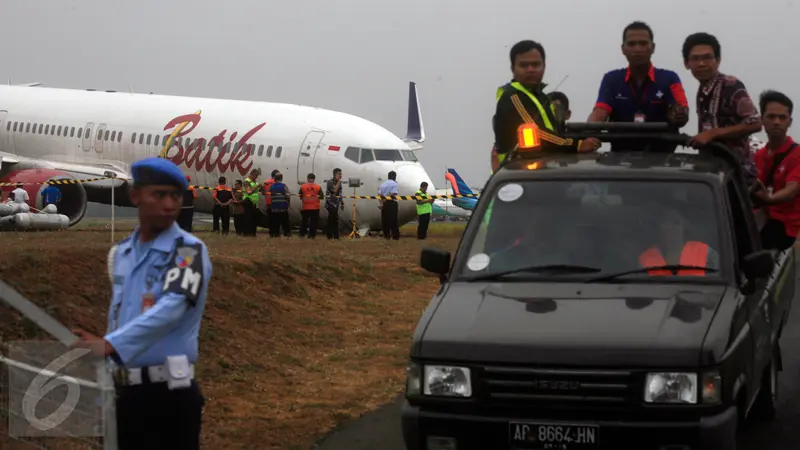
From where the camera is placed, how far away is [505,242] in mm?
7812

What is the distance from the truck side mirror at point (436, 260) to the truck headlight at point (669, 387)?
169 cm

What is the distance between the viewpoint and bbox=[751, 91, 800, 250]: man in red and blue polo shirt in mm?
9766

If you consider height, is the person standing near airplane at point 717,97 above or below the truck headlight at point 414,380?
above

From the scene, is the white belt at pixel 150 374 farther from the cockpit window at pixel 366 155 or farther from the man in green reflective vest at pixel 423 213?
the cockpit window at pixel 366 155

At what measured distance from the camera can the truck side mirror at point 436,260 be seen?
25.5ft

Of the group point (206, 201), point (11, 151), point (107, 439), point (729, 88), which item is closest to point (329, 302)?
point (729, 88)

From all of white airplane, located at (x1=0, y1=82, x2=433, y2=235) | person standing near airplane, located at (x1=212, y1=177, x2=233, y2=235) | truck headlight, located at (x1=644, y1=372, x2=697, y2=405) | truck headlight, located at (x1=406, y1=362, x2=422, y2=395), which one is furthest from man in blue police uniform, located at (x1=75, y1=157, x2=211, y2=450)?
person standing near airplane, located at (x1=212, y1=177, x2=233, y2=235)

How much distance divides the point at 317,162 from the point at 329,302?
15.4 metres

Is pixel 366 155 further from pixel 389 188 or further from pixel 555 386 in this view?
pixel 555 386

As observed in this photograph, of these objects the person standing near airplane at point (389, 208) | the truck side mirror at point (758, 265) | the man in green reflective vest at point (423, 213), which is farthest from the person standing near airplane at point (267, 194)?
the truck side mirror at point (758, 265)

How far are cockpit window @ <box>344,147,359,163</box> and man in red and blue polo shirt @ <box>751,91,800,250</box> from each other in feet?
70.0

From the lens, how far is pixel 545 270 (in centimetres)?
754

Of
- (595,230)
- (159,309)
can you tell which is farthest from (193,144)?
(159,309)

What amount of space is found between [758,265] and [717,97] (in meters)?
2.75
